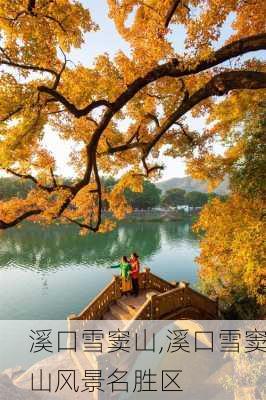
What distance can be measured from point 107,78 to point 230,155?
5.74 metres

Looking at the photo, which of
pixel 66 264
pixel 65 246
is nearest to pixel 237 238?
pixel 66 264

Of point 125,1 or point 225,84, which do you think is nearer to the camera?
point 225,84

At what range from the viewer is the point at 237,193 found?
10680 millimetres

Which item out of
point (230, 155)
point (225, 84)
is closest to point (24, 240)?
point (230, 155)

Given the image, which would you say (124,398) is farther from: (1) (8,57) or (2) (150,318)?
(1) (8,57)

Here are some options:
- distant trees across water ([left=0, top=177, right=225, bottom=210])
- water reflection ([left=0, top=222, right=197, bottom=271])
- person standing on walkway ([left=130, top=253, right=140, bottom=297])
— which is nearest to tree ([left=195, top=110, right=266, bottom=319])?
person standing on walkway ([left=130, top=253, right=140, bottom=297])

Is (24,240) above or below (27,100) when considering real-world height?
below

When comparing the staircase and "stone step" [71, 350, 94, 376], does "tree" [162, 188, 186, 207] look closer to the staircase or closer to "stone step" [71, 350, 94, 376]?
the staircase

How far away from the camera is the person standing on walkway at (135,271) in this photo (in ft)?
41.3

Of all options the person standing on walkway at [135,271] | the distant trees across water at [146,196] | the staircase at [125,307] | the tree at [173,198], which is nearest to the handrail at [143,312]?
the staircase at [125,307]

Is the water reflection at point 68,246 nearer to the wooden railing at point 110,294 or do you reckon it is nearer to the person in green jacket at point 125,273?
the wooden railing at point 110,294

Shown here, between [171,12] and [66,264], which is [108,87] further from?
[66,264]

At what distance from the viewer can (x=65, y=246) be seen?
4538cm

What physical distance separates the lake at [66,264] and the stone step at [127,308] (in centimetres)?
1047
